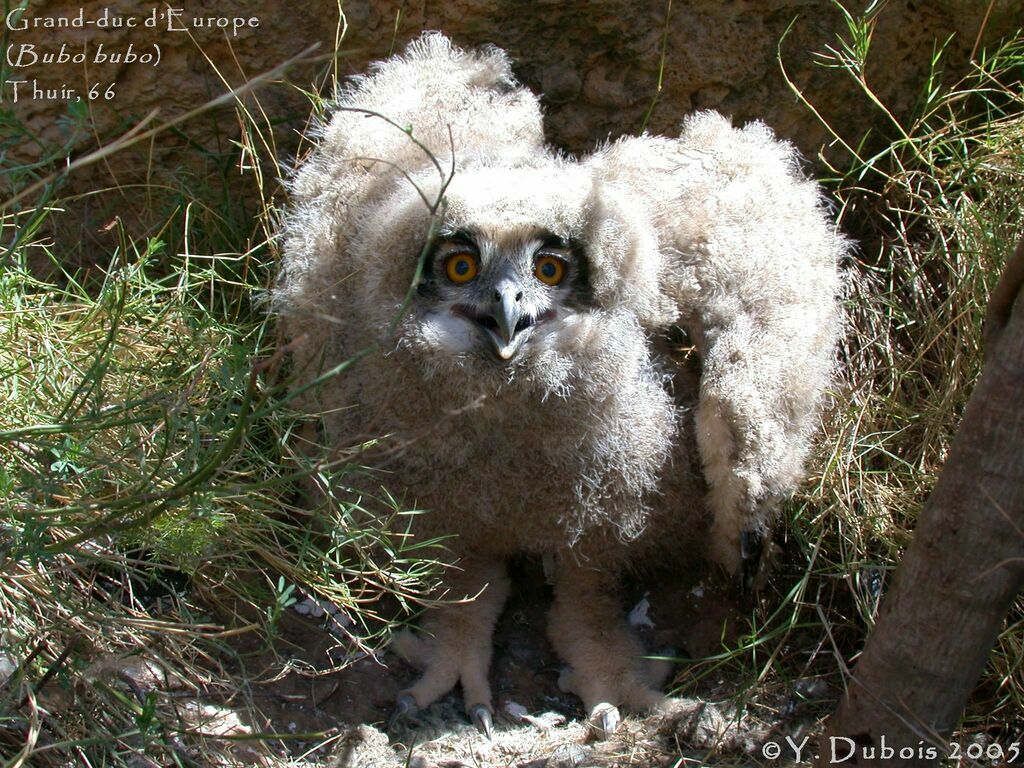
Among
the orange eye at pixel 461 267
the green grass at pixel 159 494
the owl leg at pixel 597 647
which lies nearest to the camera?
the green grass at pixel 159 494

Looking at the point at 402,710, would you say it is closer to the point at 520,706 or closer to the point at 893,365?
the point at 520,706

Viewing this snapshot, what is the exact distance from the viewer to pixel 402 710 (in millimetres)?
3316

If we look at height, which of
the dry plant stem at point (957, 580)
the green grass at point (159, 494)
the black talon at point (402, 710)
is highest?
the dry plant stem at point (957, 580)

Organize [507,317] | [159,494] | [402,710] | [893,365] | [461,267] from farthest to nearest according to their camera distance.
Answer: [893,365]
[402,710]
[461,267]
[507,317]
[159,494]

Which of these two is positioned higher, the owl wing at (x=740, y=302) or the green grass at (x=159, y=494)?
the owl wing at (x=740, y=302)

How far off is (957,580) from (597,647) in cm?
133

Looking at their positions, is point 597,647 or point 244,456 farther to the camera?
point 597,647

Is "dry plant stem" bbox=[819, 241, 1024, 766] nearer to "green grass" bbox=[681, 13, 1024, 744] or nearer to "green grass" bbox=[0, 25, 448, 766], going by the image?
"green grass" bbox=[681, 13, 1024, 744]

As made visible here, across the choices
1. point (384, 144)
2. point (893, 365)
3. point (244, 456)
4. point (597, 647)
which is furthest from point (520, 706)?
point (384, 144)

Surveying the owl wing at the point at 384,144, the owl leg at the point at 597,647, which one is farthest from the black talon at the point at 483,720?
the owl wing at the point at 384,144

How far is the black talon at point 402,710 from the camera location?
329cm

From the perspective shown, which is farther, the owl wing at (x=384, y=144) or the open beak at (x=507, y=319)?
the owl wing at (x=384, y=144)

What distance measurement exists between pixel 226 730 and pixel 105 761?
384mm

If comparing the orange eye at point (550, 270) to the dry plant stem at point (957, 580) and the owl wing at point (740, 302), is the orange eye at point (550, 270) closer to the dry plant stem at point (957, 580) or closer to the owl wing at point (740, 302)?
the owl wing at point (740, 302)
